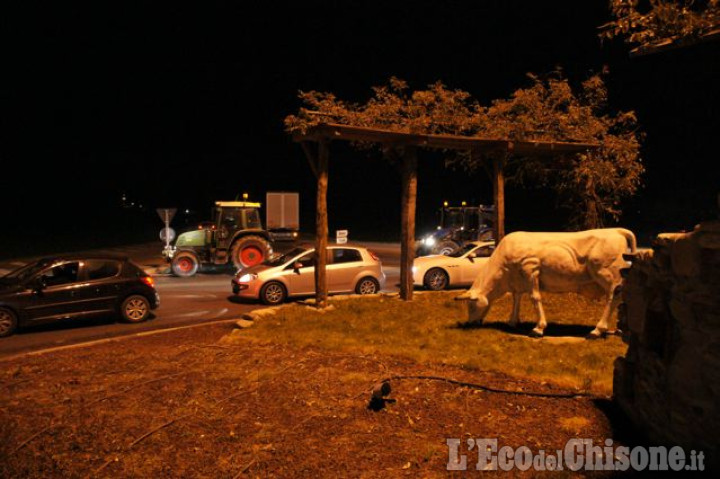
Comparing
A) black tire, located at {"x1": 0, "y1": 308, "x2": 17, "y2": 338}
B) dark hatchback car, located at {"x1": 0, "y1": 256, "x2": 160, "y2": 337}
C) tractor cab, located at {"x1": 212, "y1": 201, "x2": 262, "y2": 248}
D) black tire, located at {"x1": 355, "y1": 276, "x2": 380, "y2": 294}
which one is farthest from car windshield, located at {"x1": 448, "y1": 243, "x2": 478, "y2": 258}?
black tire, located at {"x1": 0, "y1": 308, "x2": 17, "y2": 338}

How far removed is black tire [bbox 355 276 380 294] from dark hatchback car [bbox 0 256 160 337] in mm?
5400

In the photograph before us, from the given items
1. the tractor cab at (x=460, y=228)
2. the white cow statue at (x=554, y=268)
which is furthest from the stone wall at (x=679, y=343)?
the tractor cab at (x=460, y=228)

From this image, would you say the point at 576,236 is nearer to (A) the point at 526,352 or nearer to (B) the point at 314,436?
(A) the point at 526,352

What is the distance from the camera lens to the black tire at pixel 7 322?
10.4 m

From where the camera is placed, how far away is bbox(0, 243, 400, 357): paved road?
10.2 meters

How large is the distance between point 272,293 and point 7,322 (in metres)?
5.95

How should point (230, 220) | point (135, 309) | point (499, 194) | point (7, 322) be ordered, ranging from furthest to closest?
→ point (230, 220) → point (499, 194) → point (135, 309) → point (7, 322)

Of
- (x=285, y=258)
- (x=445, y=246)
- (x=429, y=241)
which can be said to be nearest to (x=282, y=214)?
(x=429, y=241)

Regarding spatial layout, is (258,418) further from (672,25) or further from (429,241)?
(429,241)

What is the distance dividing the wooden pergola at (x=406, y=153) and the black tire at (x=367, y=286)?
205 centimetres

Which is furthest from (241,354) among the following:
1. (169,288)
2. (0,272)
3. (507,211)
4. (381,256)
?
(507,211)

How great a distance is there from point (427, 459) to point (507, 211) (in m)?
42.2

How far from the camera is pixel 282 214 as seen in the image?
23203mm

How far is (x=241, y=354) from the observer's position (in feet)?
26.8
